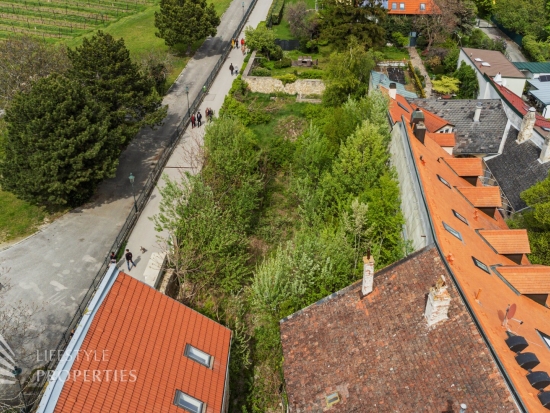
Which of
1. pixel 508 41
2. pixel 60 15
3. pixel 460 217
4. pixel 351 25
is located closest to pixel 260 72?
pixel 351 25

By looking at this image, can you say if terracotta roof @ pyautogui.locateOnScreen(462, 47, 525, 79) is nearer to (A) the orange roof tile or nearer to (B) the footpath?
(B) the footpath

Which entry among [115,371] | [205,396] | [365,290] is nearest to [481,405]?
[365,290]

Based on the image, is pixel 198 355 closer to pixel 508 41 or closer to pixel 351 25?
pixel 351 25

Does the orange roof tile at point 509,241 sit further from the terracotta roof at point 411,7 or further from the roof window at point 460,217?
the terracotta roof at point 411,7

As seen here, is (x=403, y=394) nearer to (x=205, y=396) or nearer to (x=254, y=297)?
(x=205, y=396)

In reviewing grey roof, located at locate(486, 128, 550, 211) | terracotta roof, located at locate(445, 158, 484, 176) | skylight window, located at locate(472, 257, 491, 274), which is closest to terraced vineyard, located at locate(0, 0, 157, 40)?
terracotta roof, located at locate(445, 158, 484, 176)
